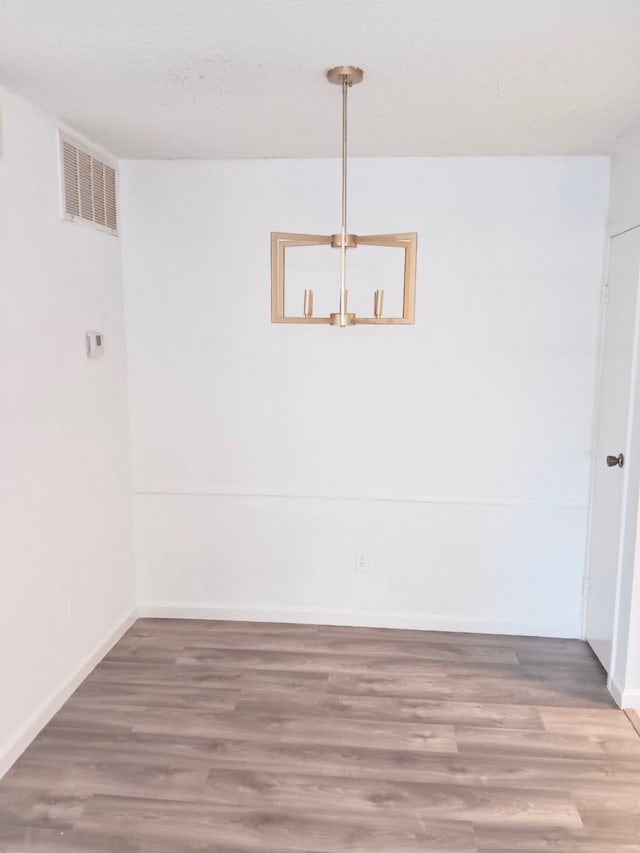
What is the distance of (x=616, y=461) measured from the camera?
2.86 meters

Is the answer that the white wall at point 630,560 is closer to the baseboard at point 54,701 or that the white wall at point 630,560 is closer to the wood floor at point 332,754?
the wood floor at point 332,754

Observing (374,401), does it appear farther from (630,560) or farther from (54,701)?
(54,701)

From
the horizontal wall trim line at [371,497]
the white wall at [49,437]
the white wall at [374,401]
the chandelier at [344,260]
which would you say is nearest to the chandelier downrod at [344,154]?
the chandelier at [344,260]

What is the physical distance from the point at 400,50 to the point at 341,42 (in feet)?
0.62

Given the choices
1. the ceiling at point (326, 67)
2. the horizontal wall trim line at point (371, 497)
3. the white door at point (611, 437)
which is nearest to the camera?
the ceiling at point (326, 67)

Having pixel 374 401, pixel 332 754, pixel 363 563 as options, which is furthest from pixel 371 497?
pixel 332 754

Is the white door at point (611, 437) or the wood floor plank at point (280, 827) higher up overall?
the white door at point (611, 437)

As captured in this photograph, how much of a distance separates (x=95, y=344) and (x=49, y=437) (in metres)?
0.58

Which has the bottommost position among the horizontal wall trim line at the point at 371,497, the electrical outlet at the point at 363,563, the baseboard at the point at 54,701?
the baseboard at the point at 54,701

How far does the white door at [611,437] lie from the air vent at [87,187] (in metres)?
2.47

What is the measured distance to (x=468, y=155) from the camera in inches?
122

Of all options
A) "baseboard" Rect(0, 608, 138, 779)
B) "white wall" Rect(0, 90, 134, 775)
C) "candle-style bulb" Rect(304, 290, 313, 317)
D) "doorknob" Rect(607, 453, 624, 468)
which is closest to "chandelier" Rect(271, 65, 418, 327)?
"candle-style bulb" Rect(304, 290, 313, 317)

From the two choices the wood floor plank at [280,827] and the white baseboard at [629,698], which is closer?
the wood floor plank at [280,827]

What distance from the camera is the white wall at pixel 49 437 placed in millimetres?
2344
